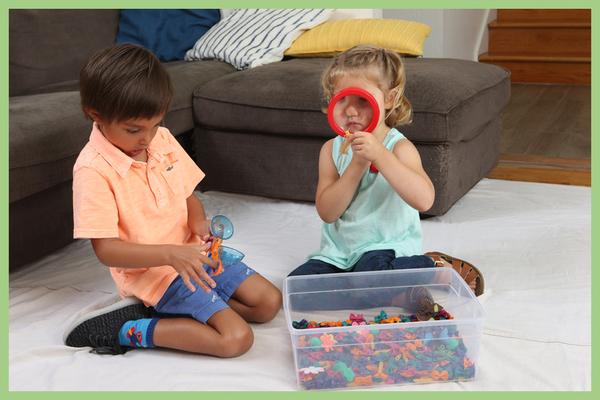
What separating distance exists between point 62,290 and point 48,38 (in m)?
1.10

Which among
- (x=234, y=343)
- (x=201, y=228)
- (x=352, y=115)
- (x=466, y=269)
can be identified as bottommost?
(x=234, y=343)

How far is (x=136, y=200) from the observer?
4.79ft

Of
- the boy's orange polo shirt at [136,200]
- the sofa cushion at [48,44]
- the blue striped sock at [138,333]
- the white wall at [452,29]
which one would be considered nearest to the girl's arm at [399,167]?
the boy's orange polo shirt at [136,200]

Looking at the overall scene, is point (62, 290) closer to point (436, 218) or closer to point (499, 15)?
point (436, 218)

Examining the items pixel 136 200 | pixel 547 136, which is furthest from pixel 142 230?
pixel 547 136

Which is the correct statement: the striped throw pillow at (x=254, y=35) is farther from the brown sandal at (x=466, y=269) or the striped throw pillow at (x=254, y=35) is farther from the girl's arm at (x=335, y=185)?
the brown sandal at (x=466, y=269)

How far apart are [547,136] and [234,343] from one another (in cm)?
209

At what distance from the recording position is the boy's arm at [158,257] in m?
1.33

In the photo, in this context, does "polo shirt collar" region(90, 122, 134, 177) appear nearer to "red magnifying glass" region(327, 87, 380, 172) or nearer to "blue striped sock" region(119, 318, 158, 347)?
"blue striped sock" region(119, 318, 158, 347)

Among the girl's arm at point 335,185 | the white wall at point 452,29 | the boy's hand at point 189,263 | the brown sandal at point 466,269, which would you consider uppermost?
the white wall at point 452,29

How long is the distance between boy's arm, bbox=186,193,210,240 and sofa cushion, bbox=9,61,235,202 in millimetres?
387

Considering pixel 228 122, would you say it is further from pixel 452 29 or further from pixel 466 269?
pixel 452 29

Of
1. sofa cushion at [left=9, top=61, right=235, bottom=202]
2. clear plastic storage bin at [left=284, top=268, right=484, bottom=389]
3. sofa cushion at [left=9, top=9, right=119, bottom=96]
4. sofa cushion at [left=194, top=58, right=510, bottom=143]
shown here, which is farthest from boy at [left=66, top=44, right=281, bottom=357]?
sofa cushion at [left=9, top=9, right=119, bottom=96]

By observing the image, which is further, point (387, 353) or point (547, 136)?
point (547, 136)
